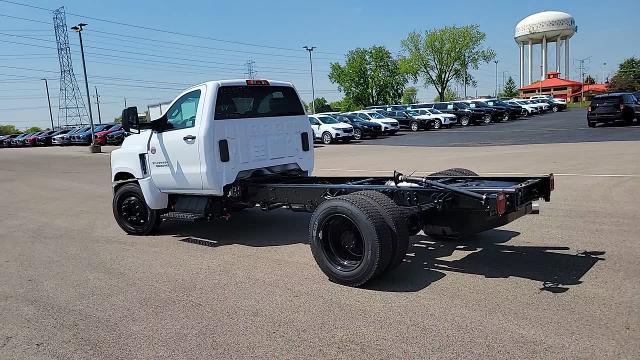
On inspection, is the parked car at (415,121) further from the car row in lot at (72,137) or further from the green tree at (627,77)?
the green tree at (627,77)

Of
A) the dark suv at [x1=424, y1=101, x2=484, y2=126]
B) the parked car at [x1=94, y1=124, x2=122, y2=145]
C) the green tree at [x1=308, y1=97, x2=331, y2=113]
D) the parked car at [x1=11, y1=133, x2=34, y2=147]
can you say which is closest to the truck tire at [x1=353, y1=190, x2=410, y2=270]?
the dark suv at [x1=424, y1=101, x2=484, y2=126]

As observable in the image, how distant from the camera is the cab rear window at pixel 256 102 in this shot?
688cm

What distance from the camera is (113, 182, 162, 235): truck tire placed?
7.83 metres

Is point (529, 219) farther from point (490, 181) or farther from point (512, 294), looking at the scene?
point (512, 294)

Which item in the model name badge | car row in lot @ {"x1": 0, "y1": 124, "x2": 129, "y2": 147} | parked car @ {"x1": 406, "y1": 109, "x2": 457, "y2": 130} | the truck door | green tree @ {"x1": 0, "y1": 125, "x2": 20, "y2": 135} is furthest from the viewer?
green tree @ {"x1": 0, "y1": 125, "x2": 20, "y2": 135}

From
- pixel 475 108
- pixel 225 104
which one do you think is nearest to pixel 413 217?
pixel 225 104

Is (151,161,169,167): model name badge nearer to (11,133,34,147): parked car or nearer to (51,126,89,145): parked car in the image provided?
(51,126,89,145): parked car

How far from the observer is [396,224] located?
4.89 metres

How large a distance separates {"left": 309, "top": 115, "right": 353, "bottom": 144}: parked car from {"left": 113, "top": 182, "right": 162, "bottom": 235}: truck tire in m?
23.0

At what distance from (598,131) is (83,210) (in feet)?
77.0

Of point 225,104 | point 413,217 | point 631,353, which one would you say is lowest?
point 631,353

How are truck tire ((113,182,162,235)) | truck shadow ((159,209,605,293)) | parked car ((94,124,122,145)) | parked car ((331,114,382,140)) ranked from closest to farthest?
truck shadow ((159,209,605,293))
truck tire ((113,182,162,235))
parked car ((331,114,382,140))
parked car ((94,124,122,145))

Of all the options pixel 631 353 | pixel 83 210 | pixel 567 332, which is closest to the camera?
pixel 631 353

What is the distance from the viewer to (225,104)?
6883 mm
